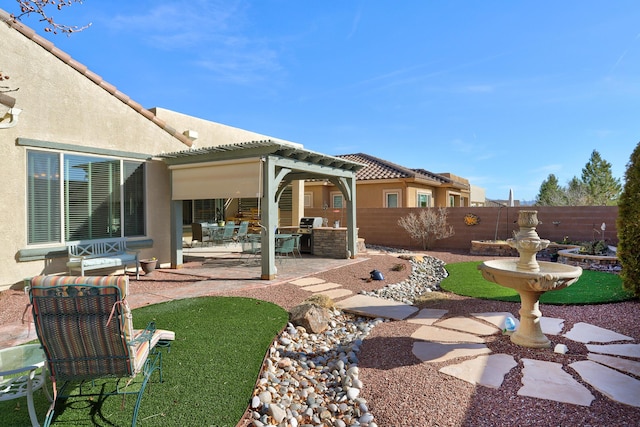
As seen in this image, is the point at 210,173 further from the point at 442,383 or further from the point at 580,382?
the point at 580,382

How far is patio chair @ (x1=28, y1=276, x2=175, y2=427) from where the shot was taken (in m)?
2.54

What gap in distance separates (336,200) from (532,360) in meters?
16.0

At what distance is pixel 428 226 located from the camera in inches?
587

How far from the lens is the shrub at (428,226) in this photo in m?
14.9

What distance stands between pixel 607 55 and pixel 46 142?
46.4 feet

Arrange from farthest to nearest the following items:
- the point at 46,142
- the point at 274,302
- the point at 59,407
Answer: the point at 46,142
the point at 274,302
the point at 59,407

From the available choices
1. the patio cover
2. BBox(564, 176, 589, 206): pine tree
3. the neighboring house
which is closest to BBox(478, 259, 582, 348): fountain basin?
the patio cover

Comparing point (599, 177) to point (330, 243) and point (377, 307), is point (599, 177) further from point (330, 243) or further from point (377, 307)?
point (377, 307)

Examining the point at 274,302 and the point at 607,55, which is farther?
the point at 607,55

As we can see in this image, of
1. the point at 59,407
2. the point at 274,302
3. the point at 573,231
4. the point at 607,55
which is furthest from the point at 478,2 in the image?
the point at 59,407

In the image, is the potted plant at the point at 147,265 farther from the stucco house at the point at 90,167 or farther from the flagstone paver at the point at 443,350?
the flagstone paver at the point at 443,350

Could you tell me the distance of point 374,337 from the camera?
477cm

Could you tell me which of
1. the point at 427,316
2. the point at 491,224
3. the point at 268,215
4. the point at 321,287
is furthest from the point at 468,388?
the point at 491,224

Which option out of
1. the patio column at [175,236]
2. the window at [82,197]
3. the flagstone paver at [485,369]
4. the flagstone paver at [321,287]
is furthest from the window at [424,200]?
the flagstone paver at [485,369]
